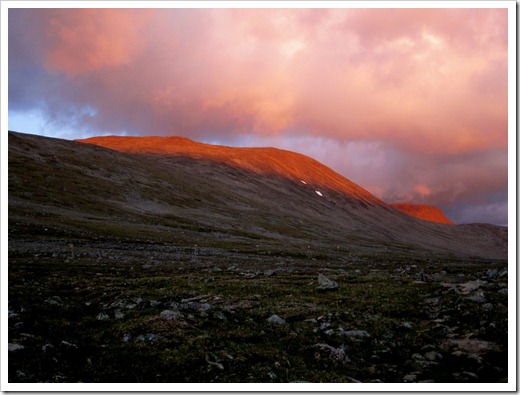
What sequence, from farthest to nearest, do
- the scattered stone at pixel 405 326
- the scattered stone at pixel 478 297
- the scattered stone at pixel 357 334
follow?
the scattered stone at pixel 478 297 → the scattered stone at pixel 405 326 → the scattered stone at pixel 357 334

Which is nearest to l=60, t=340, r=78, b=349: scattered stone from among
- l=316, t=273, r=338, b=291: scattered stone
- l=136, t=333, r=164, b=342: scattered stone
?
l=136, t=333, r=164, b=342: scattered stone

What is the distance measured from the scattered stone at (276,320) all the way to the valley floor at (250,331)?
6 centimetres

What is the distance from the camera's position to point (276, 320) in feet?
58.3

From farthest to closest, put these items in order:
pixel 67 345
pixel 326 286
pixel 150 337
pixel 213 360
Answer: pixel 326 286
pixel 150 337
pixel 67 345
pixel 213 360

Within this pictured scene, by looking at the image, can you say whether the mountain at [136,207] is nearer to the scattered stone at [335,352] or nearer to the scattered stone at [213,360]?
the scattered stone at [213,360]

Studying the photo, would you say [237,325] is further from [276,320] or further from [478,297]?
[478,297]

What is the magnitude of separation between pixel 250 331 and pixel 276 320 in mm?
1984

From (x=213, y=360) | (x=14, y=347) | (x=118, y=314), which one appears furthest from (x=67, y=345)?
(x=213, y=360)

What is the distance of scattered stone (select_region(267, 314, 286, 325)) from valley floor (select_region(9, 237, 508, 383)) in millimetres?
62

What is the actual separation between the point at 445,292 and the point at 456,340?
8.77 meters

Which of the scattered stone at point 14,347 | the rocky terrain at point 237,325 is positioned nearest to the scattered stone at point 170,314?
the rocky terrain at point 237,325

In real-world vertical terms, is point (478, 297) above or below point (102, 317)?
above

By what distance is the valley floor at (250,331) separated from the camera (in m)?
12.3

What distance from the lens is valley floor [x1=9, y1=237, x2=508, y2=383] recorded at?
1227cm
